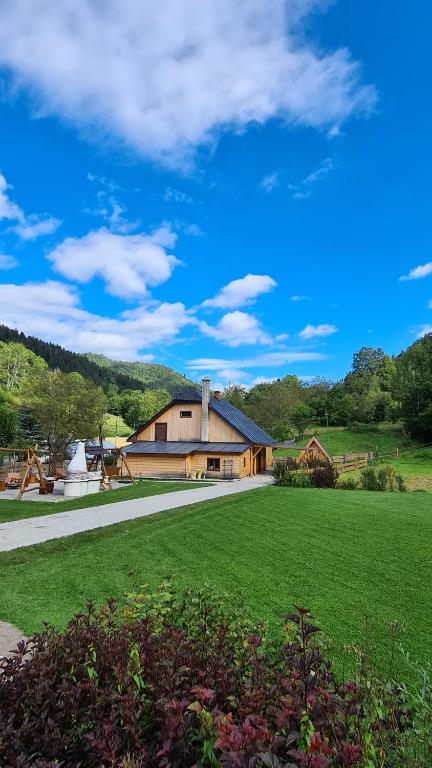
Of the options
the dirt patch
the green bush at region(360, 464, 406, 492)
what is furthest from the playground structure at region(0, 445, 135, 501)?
the dirt patch

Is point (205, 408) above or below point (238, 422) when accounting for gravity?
above

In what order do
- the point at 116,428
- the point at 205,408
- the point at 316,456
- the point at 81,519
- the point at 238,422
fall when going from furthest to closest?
the point at 116,428
the point at 238,422
the point at 205,408
the point at 316,456
the point at 81,519

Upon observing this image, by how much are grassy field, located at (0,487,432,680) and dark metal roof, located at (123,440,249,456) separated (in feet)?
46.8

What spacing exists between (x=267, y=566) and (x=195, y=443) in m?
21.7

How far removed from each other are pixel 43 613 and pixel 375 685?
4556mm

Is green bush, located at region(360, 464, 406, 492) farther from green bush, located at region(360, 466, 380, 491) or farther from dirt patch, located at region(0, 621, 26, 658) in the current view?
dirt patch, located at region(0, 621, 26, 658)

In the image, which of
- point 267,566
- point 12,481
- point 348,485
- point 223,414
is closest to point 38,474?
point 12,481

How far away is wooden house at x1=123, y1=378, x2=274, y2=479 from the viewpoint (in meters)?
27.3

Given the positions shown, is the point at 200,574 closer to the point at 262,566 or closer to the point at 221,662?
the point at 262,566

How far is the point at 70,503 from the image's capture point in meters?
15.9

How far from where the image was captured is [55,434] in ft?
112

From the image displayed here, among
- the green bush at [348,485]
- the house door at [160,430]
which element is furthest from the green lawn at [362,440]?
the green bush at [348,485]

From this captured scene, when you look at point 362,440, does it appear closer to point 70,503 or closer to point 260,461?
point 260,461

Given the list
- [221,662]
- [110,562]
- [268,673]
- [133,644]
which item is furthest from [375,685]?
[110,562]
